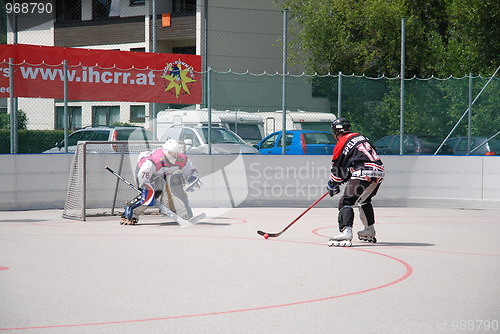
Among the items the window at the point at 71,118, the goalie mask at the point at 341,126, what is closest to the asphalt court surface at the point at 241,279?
the goalie mask at the point at 341,126

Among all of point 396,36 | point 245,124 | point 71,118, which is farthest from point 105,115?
point 396,36

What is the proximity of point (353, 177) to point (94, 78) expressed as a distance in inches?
299

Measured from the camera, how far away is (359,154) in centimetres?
1001

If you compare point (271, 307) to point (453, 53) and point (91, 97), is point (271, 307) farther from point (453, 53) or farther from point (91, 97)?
point (453, 53)

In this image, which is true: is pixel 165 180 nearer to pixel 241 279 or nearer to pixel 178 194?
pixel 178 194

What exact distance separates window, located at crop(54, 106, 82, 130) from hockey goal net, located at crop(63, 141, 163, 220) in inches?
47.7

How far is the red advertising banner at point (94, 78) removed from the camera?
1534 centimetres

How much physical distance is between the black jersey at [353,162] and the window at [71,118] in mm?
7258

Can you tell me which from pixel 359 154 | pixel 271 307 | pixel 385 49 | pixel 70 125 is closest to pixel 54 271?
pixel 271 307

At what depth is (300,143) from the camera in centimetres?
1816

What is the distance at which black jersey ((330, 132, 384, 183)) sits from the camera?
9984 mm

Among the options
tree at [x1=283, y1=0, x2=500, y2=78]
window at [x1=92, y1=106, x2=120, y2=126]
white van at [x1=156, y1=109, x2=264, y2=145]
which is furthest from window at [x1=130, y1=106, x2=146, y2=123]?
tree at [x1=283, y1=0, x2=500, y2=78]

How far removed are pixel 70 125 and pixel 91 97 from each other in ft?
2.44

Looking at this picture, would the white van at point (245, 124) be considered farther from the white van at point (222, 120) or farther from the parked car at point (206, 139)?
the parked car at point (206, 139)
